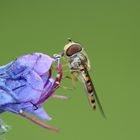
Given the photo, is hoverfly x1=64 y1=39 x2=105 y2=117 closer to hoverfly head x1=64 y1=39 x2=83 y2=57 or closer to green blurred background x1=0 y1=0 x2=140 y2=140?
hoverfly head x1=64 y1=39 x2=83 y2=57

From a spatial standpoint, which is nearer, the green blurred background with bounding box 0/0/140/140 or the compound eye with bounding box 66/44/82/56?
the compound eye with bounding box 66/44/82/56

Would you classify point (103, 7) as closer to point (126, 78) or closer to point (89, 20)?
point (89, 20)

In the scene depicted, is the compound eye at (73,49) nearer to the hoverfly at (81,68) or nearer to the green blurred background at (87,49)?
the hoverfly at (81,68)

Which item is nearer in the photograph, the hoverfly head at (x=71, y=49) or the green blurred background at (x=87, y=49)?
the hoverfly head at (x=71, y=49)

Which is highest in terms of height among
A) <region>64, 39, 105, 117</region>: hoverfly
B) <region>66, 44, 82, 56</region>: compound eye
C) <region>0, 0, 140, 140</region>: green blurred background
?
<region>0, 0, 140, 140</region>: green blurred background

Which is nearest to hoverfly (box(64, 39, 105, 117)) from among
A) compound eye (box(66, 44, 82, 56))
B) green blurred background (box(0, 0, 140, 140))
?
compound eye (box(66, 44, 82, 56))

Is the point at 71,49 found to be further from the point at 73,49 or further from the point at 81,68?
the point at 81,68

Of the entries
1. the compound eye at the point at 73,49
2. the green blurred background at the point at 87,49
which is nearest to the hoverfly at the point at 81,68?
the compound eye at the point at 73,49

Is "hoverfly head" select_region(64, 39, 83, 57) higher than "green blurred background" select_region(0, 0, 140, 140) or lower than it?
lower

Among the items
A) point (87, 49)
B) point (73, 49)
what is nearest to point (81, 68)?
point (73, 49)
